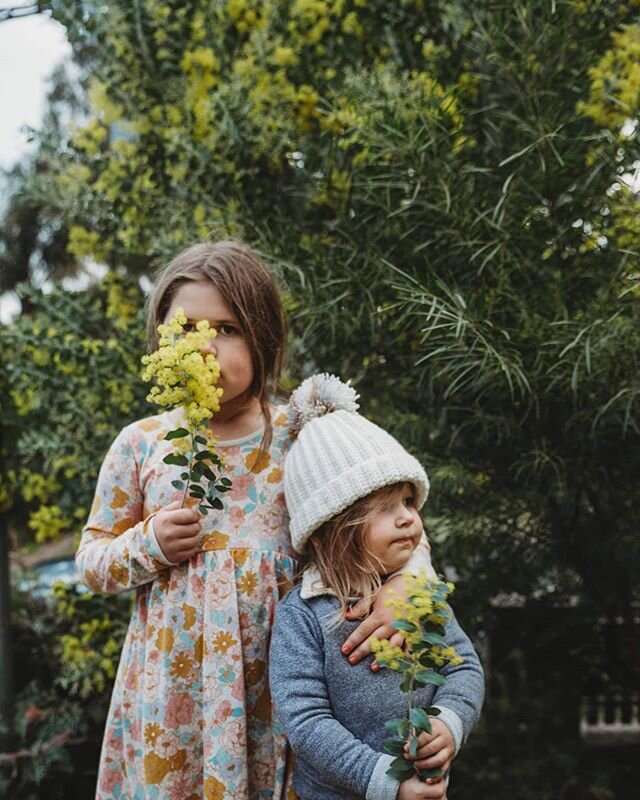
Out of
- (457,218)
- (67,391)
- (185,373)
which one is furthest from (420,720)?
(67,391)

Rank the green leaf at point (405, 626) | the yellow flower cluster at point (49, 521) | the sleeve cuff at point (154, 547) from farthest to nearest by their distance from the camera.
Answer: the yellow flower cluster at point (49, 521)
the sleeve cuff at point (154, 547)
the green leaf at point (405, 626)

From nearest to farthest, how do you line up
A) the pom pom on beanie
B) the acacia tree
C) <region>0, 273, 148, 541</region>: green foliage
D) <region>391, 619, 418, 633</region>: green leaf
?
1. <region>391, 619, 418, 633</region>: green leaf
2. the pom pom on beanie
3. the acacia tree
4. <region>0, 273, 148, 541</region>: green foliage

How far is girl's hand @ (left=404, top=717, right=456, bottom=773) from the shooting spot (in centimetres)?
128

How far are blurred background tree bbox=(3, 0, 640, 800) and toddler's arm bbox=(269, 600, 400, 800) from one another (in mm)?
774

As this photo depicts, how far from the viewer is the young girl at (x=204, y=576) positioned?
4.91 ft

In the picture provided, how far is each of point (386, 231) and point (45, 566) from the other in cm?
283

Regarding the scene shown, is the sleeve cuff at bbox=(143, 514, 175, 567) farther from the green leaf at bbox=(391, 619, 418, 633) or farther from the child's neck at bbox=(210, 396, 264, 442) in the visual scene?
the green leaf at bbox=(391, 619, 418, 633)

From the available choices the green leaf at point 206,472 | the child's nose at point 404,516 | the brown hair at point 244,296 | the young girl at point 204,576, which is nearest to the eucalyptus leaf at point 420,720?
the young girl at point 204,576

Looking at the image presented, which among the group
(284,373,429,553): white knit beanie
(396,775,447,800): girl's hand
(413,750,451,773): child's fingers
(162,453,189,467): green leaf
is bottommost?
(396,775,447,800): girl's hand

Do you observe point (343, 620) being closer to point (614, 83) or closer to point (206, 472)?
point (206, 472)

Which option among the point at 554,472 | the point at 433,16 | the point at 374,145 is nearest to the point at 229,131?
the point at 374,145

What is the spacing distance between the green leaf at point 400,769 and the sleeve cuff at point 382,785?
0.07 ft

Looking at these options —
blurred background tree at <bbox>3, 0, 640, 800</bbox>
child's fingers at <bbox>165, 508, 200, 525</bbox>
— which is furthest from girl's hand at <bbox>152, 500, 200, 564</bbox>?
blurred background tree at <bbox>3, 0, 640, 800</bbox>

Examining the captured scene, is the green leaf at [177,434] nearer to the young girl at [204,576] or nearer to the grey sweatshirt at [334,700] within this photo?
the young girl at [204,576]
